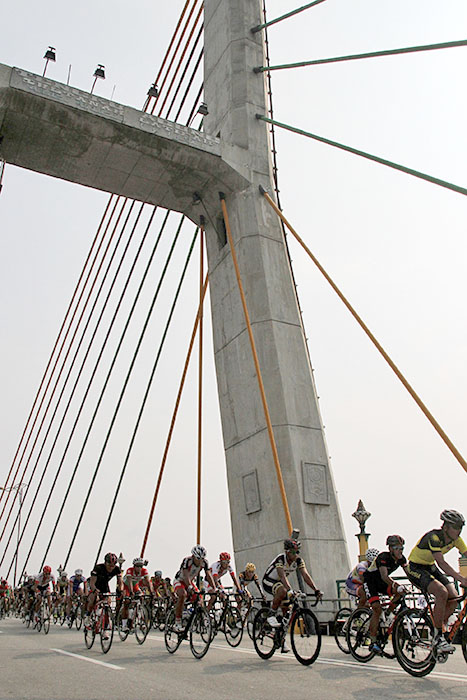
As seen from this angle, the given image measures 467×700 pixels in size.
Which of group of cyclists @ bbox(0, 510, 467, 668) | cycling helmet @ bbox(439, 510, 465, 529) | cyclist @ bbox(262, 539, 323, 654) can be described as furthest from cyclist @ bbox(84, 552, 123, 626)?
cycling helmet @ bbox(439, 510, 465, 529)

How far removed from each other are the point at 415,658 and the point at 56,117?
15.6 meters

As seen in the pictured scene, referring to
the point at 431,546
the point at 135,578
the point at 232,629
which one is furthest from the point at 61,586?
the point at 431,546

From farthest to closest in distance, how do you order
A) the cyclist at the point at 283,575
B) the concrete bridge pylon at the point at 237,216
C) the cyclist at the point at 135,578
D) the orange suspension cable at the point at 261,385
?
the concrete bridge pylon at the point at 237,216
the orange suspension cable at the point at 261,385
the cyclist at the point at 135,578
the cyclist at the point at 283,575

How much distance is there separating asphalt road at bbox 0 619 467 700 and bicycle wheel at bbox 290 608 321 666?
15cm

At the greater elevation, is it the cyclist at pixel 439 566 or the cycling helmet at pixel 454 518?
the cycling helmet at pixel 454 518

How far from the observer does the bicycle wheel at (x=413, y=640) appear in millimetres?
6450

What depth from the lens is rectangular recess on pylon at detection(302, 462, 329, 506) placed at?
1507cm

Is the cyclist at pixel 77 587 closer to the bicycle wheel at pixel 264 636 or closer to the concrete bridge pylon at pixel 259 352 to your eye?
the concrete bridge pylon at pixel 259 352

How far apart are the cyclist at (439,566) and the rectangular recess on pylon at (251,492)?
365 inches

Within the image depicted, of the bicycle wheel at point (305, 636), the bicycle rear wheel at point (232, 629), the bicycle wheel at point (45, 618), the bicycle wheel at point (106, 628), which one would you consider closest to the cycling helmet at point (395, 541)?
the bicycle wheel at point (305, 636)

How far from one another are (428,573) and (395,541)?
4.04ft

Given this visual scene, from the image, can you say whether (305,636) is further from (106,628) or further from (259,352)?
(259,352)

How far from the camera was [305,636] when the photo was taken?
24.6ft

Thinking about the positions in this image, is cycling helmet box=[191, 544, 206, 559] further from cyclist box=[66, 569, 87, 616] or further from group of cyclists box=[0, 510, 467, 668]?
cyclist box=[66, 569, 87, 616]
